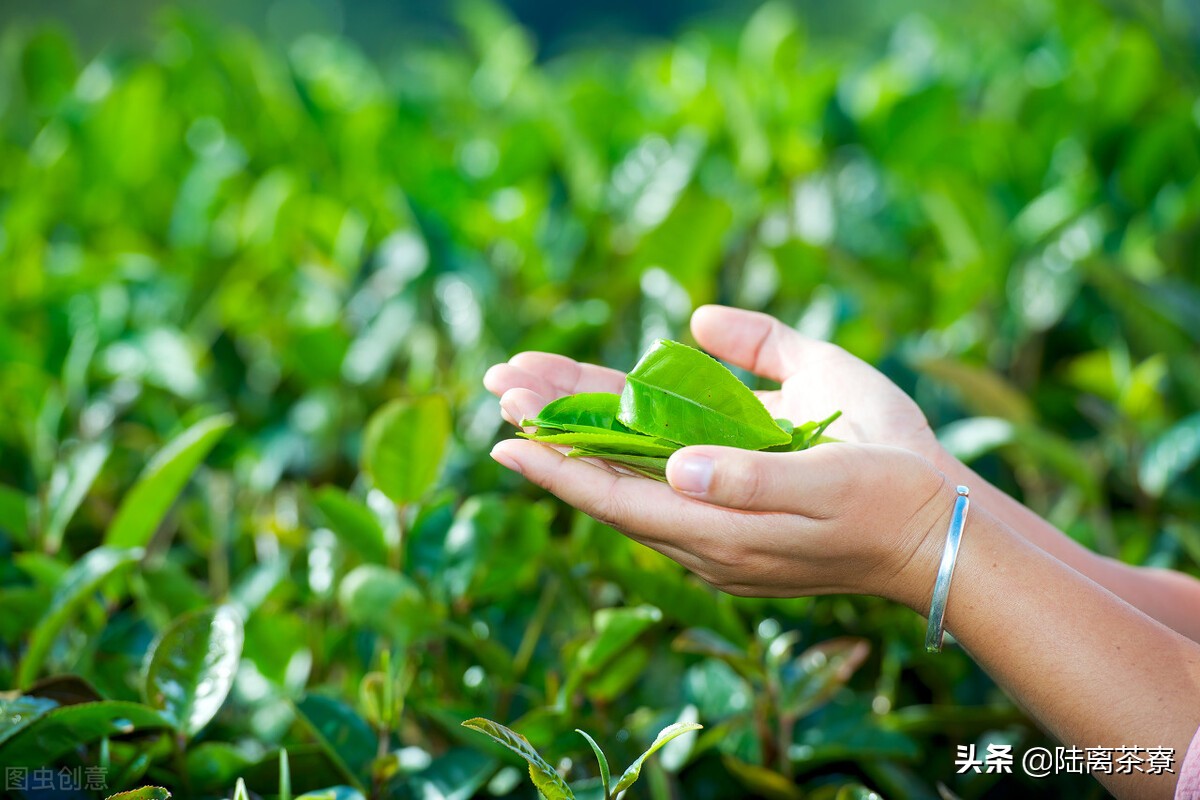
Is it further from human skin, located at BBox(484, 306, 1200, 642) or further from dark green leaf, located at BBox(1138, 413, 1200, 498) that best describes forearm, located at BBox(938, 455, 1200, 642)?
dark green leaf, located at BBox(1138, 413, 1200, 498)

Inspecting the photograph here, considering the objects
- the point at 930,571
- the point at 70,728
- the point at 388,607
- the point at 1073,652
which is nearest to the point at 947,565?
the point at 930,571

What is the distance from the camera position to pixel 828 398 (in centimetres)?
124

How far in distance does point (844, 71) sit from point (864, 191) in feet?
2.79

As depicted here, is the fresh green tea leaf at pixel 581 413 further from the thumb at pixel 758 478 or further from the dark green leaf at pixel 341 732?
the dark green leaf at pixel 341 732

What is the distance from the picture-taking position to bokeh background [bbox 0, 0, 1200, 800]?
4.03 feet

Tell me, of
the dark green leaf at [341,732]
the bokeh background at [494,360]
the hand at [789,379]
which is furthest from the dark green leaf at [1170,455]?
the dark green leaf at [341,732]

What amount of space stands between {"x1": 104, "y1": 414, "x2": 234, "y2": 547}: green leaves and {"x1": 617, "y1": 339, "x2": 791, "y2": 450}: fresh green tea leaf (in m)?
0.55

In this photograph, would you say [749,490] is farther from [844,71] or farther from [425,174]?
[844,71]

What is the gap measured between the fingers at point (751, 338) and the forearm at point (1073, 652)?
1.08 ft

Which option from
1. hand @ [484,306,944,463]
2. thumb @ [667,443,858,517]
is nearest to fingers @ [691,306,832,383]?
hand @ [484,306,944,463]

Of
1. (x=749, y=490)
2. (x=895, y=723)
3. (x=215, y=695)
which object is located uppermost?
(x=749, y=490)

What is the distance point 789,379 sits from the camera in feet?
4.26

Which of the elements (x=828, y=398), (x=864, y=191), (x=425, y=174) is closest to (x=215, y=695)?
(x=828, y=398)

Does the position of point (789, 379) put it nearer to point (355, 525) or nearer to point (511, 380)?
point (511, 380)
